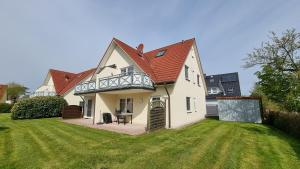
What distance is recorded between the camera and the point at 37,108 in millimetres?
19859

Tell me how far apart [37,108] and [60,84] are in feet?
33.8

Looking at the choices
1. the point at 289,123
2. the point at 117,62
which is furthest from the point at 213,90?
the point at 117,62

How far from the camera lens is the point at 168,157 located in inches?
237

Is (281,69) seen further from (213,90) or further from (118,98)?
(213,90)

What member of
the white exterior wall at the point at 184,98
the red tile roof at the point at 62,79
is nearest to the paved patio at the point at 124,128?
the white exterior wall at the point at 184,98

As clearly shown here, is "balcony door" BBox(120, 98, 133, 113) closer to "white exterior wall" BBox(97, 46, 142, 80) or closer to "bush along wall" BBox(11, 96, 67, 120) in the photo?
"white exterior wall" BBox(97, 46, 142, 80)

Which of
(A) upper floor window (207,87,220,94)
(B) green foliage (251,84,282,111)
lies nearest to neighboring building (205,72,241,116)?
(A) upper floor window (207,87,220,94)

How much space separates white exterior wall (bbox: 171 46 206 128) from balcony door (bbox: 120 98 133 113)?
4936 millimetres

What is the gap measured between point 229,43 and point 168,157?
55.6ft

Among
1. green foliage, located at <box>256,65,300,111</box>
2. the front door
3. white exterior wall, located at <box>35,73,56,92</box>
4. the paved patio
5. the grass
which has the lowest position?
the grass

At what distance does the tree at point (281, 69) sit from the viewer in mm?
11453

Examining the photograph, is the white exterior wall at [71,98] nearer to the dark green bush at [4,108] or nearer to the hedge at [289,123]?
the dark green bush at [4,108]

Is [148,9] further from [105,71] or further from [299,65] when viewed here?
[299,65]

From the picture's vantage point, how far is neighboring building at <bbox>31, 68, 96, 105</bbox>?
2464 centimetres
